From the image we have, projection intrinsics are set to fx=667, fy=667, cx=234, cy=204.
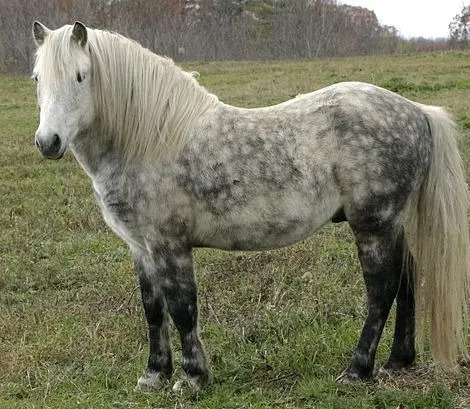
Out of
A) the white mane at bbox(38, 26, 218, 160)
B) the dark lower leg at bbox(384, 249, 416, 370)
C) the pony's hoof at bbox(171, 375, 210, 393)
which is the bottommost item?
the pony's hoof at bbox(171, 375, 210, 393)

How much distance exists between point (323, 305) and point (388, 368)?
0.79m

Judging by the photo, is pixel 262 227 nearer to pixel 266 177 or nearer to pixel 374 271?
pixel 266 177

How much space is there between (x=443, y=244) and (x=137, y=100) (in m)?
1.87

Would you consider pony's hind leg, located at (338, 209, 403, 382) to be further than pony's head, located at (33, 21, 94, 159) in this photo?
Yes

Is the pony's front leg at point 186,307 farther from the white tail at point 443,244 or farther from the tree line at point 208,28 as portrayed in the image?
the tree line at point 208,28

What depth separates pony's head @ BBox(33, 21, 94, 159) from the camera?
324 centimetres

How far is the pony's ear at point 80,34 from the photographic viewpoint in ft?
11.0

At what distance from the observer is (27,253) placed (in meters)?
6.51

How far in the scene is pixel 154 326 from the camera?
399cm

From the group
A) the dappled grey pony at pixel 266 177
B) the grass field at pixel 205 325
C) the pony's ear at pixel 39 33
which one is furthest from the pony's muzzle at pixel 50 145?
the grass field at pixel 205 325

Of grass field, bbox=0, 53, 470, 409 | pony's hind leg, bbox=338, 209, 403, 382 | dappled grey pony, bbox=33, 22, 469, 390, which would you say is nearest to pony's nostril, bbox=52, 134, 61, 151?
dappled grey pony, bbox=33, 22, 469, 390

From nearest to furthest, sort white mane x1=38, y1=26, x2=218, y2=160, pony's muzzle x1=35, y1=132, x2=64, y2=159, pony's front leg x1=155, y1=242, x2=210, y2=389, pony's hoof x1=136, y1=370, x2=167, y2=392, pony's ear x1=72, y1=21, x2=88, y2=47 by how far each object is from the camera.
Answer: pony's muzzle x1=35, y1=132, x2=64, y2=159
pony's ear x1=72, y1=21, x2=88, y2=47
white mane x1=38, y1=26, x2=218, y2=160
pony's front leg x1=155, y1=242, x2=210, y2=389
pony's hoof x1=136, y1=370, x2=167, y2=392

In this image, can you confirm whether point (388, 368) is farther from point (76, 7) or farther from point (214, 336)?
point (76, 7)

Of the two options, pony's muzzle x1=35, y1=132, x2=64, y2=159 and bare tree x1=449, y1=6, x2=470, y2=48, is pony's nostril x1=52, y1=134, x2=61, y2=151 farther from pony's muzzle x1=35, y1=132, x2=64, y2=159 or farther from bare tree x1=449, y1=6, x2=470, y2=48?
bare tree x1=449, y1=6, x2=470, y2=48
